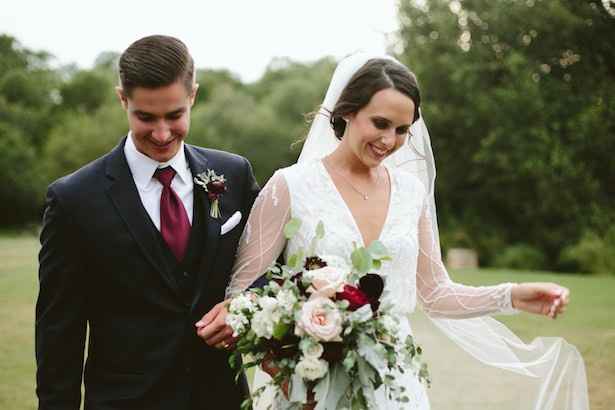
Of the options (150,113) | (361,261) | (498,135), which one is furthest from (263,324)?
(498,135)

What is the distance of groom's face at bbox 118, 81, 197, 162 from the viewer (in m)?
2.94

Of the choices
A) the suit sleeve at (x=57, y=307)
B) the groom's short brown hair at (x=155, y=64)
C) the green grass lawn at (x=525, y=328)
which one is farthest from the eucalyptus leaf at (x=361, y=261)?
the green grass lawn at (x=525, y=328)

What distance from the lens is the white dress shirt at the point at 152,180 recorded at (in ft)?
10.2

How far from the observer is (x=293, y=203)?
3.56m

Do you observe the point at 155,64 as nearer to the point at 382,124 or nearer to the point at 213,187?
the point at 213,187

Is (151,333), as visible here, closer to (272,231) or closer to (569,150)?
(272,231)

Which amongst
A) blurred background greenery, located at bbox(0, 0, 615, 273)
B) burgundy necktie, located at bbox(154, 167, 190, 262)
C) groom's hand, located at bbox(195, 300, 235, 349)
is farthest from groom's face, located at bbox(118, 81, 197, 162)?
blurred background greenery, located at bbox(0, 0, 615, 273)

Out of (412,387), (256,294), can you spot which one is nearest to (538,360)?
(412,387)

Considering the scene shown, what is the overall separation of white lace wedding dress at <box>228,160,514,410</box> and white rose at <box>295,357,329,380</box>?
0.65m

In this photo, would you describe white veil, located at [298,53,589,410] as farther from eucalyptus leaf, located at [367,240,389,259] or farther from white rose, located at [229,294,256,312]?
white rose, located at [229,294,256,312]

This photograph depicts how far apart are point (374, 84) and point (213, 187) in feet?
3.11

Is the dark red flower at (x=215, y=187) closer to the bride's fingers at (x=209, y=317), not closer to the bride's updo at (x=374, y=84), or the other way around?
the bride's fingers at (x=209, y=317)

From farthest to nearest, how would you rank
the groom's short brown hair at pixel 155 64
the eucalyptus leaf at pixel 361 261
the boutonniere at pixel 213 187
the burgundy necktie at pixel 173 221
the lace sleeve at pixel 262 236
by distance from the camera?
the lace sleeve at pixel 262 236
the boutonniere at pixel 213 187
the burgundy necktie at pixel 173 221
the groom's short brown hair at pixel 155 64
the eucalyptus leaf at pixel 361 261

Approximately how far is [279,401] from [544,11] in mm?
22456
